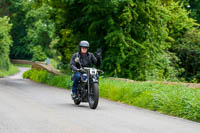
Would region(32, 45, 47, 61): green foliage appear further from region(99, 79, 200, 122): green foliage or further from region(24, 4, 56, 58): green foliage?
region(99, 79, 200, 122): green foliage

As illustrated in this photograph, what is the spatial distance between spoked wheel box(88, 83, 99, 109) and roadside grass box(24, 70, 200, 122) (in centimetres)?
173

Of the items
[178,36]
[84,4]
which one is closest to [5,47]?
[178,36]

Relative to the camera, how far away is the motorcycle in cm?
1134

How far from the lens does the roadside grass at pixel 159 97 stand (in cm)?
1066

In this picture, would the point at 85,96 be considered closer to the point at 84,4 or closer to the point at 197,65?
the point at 84,4

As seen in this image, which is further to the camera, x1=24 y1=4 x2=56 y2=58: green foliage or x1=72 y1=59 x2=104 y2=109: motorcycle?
x1=24 y1=4 x2=56 y2=58: green foliage

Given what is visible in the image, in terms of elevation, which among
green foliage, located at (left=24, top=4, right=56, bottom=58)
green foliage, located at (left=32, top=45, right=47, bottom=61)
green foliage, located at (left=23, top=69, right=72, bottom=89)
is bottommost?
green foliage, located at (left=23, top=69, right=72, bottom=89)

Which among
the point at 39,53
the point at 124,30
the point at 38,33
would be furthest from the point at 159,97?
the point at 39,53

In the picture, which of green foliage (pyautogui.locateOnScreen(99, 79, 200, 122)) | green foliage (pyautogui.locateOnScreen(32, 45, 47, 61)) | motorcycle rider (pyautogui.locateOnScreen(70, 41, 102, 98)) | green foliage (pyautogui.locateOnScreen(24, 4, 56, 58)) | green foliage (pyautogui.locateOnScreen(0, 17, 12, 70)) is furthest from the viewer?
green foliage (pyautogui.locateOnScreen(32, 45, 47, 61))

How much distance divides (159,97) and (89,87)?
2.01m

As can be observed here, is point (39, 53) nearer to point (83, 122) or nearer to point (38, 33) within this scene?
point (38, 33)

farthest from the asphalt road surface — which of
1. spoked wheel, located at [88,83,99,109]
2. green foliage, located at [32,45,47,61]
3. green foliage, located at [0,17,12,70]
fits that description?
green foliage, located at [32,45,47,61]

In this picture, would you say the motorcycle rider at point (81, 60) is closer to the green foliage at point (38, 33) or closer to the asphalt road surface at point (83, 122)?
the asphalt road surface at point (83, 122)

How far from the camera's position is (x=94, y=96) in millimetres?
11297
